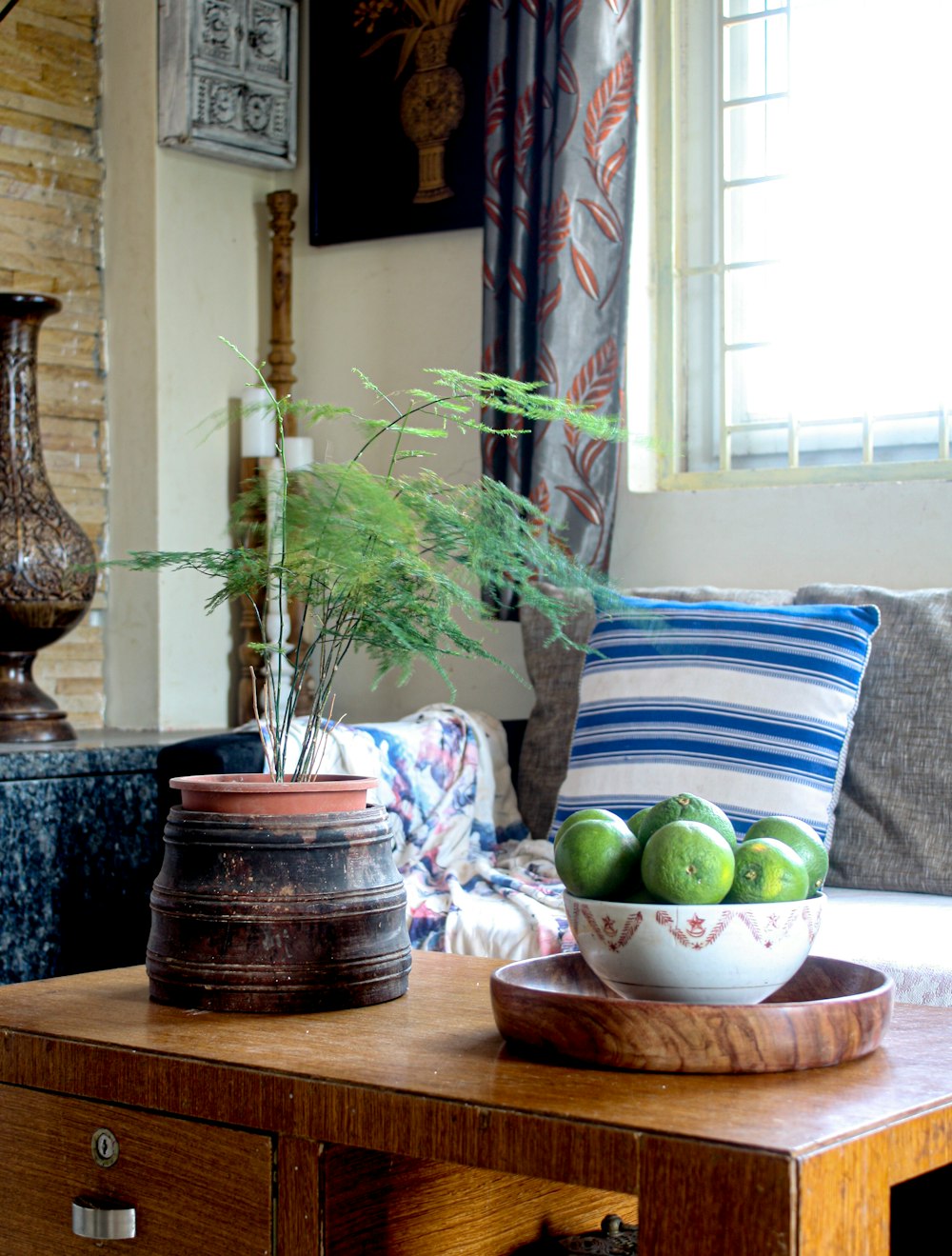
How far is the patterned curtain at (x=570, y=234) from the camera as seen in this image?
2.97 meters

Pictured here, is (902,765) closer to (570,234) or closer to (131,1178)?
(570,234)

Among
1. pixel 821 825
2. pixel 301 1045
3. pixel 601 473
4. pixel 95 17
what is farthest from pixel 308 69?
pixel 301 1045

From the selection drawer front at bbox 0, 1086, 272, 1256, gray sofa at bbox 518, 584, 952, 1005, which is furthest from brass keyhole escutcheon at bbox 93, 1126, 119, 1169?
gray sofa at bbox 518, 584, 952, 1005

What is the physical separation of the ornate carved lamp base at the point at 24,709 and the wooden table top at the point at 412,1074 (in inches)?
53.8

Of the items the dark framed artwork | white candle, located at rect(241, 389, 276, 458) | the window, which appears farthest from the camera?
white candle, located at rect(241, 389, 276, 458)

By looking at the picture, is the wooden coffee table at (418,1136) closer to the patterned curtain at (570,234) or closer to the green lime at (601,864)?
the green lime at (601,864)

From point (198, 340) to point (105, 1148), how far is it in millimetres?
2676

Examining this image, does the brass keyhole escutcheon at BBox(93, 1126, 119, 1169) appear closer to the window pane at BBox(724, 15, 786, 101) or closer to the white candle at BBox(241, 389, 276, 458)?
the white candle at BBox(241, 389, 276, 458)

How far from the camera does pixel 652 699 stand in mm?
2461

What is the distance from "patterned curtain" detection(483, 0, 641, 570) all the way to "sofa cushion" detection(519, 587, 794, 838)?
9.2 inches

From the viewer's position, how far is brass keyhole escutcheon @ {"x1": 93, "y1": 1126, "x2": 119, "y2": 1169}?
3.91 feet

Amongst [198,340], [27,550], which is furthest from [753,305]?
[27,550]

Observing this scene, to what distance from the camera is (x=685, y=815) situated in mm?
1124

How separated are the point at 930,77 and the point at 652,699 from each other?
1.42 m
